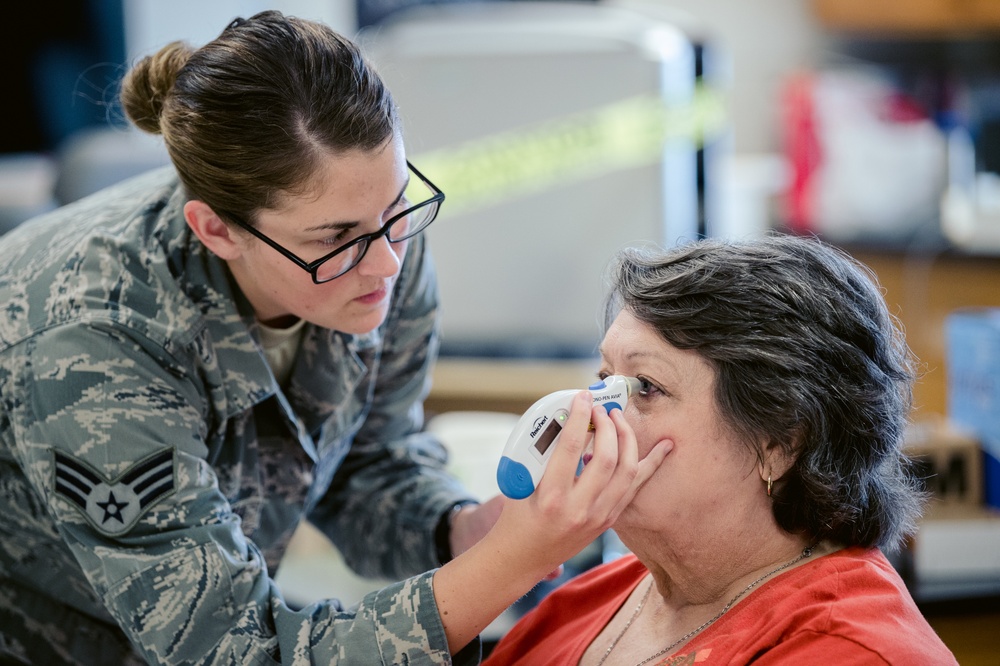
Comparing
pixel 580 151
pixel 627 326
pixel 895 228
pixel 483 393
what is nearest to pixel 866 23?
pixel 895 228

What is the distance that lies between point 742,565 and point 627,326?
0.33 metres

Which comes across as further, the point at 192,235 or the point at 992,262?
the point at 992,262

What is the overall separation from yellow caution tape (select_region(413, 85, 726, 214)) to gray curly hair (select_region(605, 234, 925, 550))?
1297mm

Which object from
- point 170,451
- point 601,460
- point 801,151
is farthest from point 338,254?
point 801,151

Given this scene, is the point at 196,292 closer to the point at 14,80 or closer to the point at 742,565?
the point at 742,565

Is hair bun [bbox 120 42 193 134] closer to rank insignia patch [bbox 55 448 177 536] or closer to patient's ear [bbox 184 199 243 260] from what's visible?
patient's ear [bbox 184 199 243 260]

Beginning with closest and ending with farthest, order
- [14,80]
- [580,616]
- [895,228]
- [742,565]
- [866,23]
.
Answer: [742,565], [580,616], [895,228], [866,23], [14,80]

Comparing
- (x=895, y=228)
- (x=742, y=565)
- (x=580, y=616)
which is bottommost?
(x=895, y=228)

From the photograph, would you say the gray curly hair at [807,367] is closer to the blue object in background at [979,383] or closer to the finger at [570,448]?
the finger at [570,448]

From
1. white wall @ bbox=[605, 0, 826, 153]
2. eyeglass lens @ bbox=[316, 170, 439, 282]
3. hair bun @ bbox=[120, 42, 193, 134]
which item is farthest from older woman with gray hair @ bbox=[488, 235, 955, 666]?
white wall @ bbox=[605, 0, 826, 153]

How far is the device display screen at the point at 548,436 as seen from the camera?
1200mm

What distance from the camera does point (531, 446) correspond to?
3.91 feet

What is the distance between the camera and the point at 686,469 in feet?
4.33

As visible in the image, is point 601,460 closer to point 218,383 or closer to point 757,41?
point 218,383
